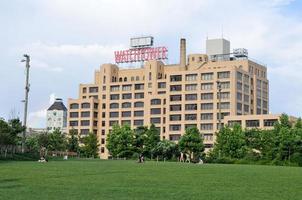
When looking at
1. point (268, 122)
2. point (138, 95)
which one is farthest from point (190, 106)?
point (268, 122)

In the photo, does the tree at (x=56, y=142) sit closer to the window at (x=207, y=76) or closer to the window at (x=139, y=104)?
the window at (x=139, y=104)

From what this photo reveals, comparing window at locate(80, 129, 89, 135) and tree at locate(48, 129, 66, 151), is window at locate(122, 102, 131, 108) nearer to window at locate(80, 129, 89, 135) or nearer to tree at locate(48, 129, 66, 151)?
window at locate(80, 129, 89, 135)

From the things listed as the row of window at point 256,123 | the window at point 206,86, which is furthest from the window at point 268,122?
the window at point 206,86

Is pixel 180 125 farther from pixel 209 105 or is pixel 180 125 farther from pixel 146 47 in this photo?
pixel 146 47

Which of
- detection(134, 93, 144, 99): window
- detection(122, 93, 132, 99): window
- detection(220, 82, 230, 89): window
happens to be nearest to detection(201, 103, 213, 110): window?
detection(220, 82, 230, 89): window

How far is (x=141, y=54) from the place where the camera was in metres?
144

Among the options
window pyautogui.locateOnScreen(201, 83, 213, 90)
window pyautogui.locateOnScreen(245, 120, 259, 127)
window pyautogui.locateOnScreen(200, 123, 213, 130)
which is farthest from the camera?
window pyautogui.locateOnScreen(201, 83, 213, 90)

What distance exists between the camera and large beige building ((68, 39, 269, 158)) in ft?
429

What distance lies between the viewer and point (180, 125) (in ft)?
442

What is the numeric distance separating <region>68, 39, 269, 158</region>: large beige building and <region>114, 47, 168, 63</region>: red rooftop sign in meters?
1.82

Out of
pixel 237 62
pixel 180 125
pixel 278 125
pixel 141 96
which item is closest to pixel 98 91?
pixel 141 96

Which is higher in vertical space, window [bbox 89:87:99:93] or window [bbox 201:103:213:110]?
window [bbox 89:87:99:93]

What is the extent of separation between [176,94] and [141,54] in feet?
54.0

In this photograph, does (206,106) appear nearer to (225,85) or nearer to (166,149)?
(225,85)
